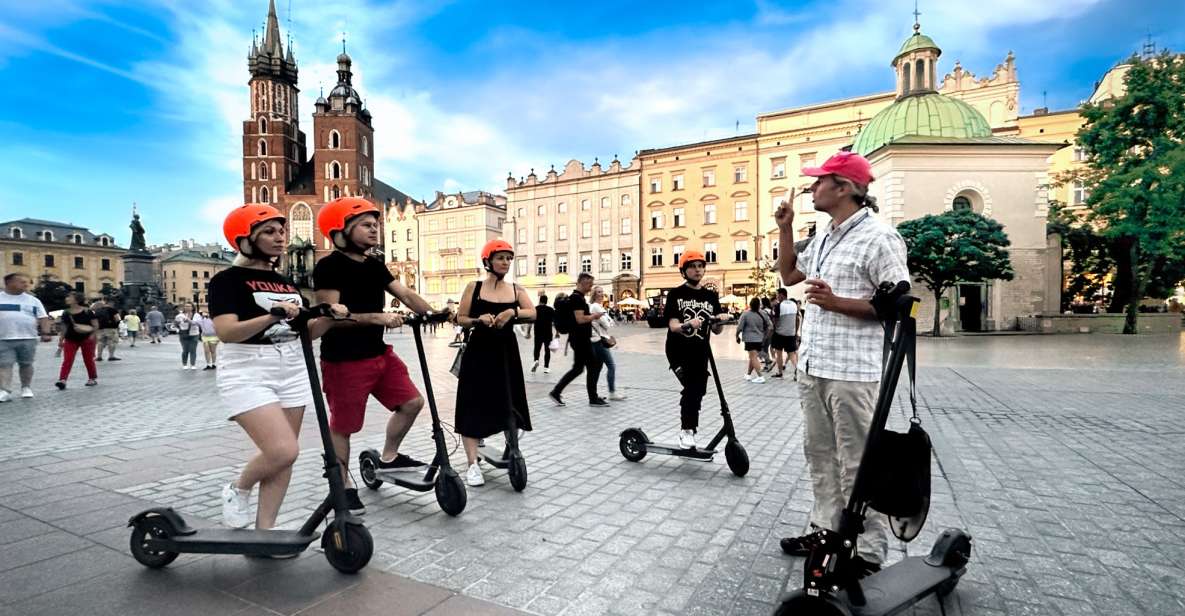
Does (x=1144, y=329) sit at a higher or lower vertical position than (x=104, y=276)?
lower

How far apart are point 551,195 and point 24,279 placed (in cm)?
5236

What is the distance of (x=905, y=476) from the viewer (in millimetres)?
2271

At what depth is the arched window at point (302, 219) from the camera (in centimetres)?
8150

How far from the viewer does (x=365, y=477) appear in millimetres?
4613

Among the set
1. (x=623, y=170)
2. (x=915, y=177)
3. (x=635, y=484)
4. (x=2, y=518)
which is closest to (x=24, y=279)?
(x=2, y=518)

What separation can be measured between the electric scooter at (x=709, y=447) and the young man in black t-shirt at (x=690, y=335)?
0.24 feet

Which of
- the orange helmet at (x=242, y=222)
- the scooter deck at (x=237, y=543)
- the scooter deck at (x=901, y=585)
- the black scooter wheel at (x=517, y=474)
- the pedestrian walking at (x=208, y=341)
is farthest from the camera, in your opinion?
the pedestrian walking at (x=208, y=341)

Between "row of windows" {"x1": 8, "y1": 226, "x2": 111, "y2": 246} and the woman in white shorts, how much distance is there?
4314 inches

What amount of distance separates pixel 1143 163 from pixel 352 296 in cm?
3623

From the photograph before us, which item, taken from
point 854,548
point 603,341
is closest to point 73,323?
point 603,341

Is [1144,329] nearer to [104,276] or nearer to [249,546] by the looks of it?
[249,546]

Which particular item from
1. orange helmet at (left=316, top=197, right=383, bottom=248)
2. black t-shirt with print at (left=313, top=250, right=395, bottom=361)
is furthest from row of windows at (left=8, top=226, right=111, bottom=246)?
black t-shirt with print at (left=313, top=250, right=395, bottom=361)

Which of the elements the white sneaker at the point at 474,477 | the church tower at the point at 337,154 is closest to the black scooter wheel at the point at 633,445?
the white sneaker at the point at 474,477

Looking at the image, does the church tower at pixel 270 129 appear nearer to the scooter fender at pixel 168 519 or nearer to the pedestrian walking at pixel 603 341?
the pedestrian walking at pixel 603 341
